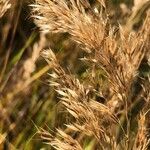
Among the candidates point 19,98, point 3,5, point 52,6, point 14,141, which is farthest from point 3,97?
point 52,6

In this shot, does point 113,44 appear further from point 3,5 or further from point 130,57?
point 3,5

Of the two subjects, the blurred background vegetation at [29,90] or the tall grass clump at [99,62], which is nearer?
the tall grass clump at [99,62]

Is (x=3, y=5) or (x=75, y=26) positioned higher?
(x=3, y=5)

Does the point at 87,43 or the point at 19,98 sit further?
the point at 19,98

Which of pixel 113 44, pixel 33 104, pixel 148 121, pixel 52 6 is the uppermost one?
pixel 52 6

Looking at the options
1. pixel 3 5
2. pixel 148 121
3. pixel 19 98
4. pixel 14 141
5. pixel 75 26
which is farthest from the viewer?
pixel 19 98

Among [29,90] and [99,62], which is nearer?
[99,62]

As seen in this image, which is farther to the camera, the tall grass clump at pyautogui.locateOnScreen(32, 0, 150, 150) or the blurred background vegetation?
the blurred background vegetation

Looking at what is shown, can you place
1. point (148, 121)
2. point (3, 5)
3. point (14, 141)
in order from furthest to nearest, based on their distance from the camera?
point (14, 141) → point (3, 5) → point (148, 121)

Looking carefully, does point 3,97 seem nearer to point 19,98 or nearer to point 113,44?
point 19,98
